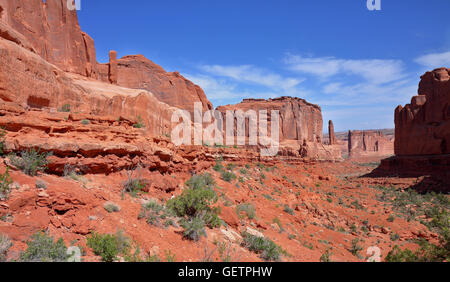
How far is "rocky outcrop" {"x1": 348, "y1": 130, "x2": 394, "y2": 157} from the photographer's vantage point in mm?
90812

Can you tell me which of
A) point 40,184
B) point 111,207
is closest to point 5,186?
point 40,184

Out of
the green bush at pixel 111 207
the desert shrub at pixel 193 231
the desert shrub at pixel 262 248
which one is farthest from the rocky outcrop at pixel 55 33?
the desert shrub at pixel 262 248

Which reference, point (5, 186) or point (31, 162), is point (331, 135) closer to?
point (31, 162)

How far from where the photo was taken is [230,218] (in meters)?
8.28

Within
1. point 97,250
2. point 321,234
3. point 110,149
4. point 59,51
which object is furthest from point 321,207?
point 59,51

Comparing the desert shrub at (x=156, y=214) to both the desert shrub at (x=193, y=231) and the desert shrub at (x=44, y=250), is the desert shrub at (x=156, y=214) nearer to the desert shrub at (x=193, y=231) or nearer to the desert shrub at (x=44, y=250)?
the desert shrub at (x=193, y=231)

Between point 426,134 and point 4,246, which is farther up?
point 426,134

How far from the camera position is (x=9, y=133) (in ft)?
18.1

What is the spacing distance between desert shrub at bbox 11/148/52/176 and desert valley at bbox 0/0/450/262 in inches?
1.1

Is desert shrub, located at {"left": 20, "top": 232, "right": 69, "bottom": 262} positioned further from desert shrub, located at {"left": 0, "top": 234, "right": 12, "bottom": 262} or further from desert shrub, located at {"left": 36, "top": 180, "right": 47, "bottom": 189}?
desert shrub, located at {"left": 36, "top": 180, "right": 47, "bottom": 189}

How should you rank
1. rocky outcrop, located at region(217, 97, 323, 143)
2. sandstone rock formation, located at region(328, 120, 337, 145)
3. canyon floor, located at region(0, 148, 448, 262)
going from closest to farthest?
canyon floor, located at region(0, 148, 448, 262)
rocky outcrop, located at region(217, 97, 323, 143)
sandstone rock formation, located at region(328, 120, 337, 145)

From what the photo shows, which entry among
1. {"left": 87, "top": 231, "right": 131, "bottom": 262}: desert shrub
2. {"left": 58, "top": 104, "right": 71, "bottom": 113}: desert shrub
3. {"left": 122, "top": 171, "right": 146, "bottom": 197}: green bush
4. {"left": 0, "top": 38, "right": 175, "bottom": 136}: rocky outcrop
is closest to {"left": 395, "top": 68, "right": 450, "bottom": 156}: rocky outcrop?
{"left": 0, "top": 38, "right": 175, "bottom": 136}: rocky outcrop

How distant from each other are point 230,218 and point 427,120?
137ft

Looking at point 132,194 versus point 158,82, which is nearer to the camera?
point 132,194
